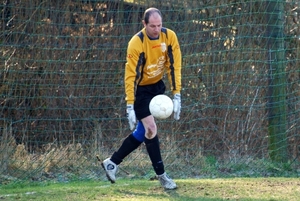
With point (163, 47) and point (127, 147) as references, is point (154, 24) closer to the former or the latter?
point (163, 47)

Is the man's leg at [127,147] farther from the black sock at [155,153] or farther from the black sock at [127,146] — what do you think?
the black sock at [155,153]

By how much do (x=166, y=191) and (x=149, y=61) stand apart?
4.80 ft

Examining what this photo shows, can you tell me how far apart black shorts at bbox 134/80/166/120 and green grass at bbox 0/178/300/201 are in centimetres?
88

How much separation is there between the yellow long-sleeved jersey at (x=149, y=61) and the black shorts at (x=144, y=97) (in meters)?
0.06

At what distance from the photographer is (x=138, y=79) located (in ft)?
21.7

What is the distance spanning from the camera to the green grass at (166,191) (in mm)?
6438

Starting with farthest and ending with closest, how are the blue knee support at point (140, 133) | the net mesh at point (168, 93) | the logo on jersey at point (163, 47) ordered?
the net mesh at point (168, 93) → the blue knee support at point (140, 133) → the logo on jersey at point (163, 47)

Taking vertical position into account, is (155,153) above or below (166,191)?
above

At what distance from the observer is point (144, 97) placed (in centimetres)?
680

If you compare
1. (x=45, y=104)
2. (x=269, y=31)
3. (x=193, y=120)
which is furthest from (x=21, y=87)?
(x=269, y=31)

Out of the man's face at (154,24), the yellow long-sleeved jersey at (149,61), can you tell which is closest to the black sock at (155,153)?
the yellow long-sleeved jersey at (149,61)

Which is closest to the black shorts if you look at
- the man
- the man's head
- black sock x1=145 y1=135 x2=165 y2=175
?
the man

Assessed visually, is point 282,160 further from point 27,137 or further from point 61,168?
point 27,137

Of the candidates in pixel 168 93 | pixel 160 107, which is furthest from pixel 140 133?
pixel 168 93
